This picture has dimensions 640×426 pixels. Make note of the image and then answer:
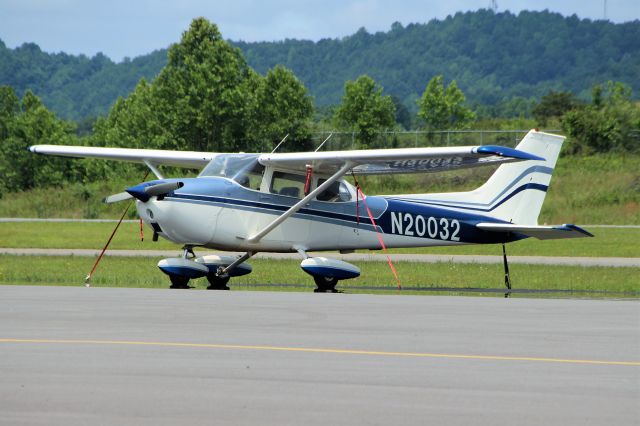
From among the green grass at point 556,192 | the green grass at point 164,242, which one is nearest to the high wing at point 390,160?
the green grass at point 164,242

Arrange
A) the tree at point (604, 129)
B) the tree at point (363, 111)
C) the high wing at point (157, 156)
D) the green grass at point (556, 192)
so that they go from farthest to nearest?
the tree at point (363, 111)
the tree at point (604, 129)
the green grass at point (556, 192)
the high wing at point (157, 156)

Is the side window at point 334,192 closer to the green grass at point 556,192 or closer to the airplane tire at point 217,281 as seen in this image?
the airplane tire at point 217,281

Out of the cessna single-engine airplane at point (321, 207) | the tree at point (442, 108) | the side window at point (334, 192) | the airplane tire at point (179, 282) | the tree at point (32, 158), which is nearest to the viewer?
the cessna single-engine airplane at point (321, 207)

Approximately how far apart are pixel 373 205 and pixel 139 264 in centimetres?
691

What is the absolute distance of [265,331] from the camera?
9305 millimetres

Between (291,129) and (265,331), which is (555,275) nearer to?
(265,331)

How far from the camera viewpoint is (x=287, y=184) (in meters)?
17.0

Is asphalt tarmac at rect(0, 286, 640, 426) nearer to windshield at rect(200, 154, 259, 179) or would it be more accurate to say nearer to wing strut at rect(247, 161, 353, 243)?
wing strut at rect(247, 161, 353, 243)

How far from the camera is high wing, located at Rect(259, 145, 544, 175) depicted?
15.2 metres

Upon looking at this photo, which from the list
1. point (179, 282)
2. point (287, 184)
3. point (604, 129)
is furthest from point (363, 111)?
point (179, 282)

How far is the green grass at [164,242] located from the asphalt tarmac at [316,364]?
1643 cm

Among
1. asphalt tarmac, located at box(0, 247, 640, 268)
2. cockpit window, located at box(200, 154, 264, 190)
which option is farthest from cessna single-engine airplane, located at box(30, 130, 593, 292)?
asphalt tarmac, located at box(0, 247, 640, 268)

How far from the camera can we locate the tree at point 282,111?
192ft

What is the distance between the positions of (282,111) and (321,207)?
4448 centimetres
